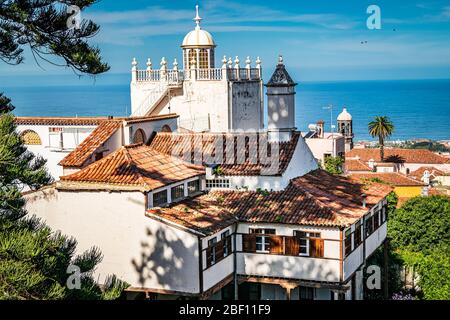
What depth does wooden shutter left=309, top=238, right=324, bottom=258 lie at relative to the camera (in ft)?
82.5

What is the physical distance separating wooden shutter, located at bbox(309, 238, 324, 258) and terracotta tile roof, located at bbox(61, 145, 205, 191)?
5630 mm

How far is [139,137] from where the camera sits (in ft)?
103

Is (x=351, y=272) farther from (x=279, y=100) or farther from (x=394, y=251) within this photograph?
(x=394, y=251)

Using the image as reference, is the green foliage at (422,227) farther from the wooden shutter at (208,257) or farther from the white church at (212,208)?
the wooden shutter at (208,257)

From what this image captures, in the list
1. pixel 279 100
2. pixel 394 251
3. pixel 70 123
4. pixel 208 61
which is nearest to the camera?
pixel 279 100

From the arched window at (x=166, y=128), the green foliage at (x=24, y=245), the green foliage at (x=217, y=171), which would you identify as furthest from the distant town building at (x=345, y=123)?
the green foliage at (x=24, y=245)

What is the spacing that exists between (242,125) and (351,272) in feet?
68.0

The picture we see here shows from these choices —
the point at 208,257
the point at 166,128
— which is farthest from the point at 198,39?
the point at 208,257

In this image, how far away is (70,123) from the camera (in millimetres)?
33438

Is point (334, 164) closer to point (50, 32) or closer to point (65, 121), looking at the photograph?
point (65, 121)

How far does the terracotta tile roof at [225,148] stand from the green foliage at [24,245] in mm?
12000

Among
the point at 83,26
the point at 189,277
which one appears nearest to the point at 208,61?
the point at 189,277

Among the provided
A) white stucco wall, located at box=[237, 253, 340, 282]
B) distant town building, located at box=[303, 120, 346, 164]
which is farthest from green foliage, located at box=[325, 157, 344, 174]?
white stucco wall, located at box=[237, 253, 340, 282]
